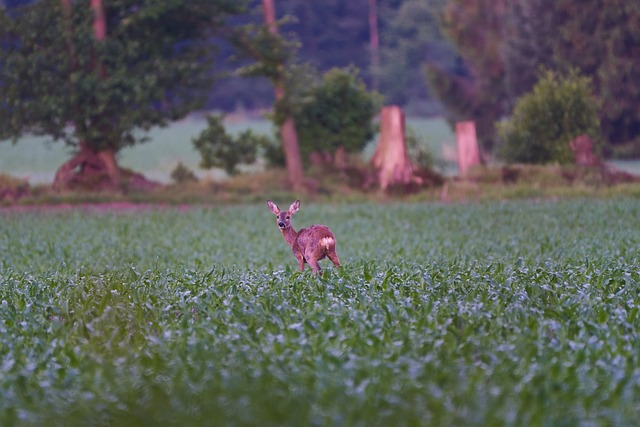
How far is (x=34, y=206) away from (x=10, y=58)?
17.2 ft

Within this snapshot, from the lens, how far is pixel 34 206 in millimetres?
32500

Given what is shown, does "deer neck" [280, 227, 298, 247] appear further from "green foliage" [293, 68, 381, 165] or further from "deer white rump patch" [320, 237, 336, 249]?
"green foliage" [293, 68, 381, 165]

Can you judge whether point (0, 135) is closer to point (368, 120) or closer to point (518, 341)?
point (368, 120)

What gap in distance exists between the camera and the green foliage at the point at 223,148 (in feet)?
126

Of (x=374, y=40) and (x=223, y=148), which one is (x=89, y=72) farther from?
(x=374, y=40)

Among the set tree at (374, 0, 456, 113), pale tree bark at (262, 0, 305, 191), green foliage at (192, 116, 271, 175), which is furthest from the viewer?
tree at (374, 0, 456, 113)

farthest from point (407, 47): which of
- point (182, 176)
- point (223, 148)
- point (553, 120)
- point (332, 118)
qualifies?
point (182, 176)

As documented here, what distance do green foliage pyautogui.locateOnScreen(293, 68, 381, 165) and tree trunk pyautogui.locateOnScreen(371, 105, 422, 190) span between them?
3.92m

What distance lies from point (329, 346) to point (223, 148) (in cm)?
3176

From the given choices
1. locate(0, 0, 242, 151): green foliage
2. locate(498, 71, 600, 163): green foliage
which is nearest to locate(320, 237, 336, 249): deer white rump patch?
locate(0, 0, 242, 151): green foliage

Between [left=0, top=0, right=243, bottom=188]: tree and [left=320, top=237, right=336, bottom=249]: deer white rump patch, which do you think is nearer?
[left=320, top=237, right=336, bottom=249]: deer white rump patch

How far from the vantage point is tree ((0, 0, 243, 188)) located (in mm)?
33562

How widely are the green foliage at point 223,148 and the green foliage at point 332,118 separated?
214 cm

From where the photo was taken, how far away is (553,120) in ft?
129
